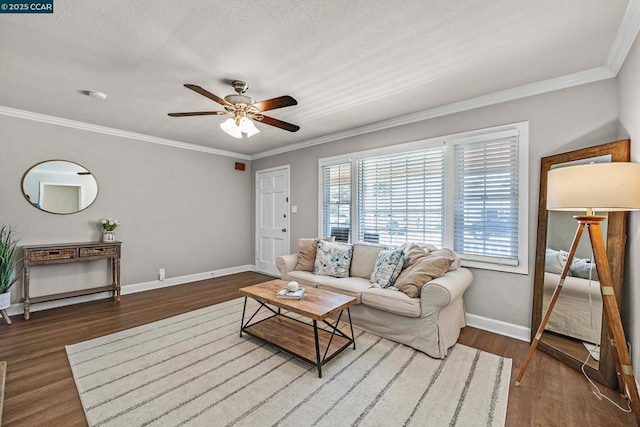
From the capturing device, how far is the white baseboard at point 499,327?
267 cm

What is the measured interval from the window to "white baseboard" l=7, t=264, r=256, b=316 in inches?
103

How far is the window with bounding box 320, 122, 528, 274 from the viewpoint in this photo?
9.02 ft

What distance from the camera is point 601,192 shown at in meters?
1.61

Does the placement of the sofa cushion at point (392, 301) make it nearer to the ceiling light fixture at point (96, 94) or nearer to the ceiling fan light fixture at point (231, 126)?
the ceiling fan light fixture at point (231, 126)

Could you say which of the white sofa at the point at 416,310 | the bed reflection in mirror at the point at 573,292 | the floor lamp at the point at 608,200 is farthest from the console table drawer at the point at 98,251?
the bed reflection in mirror at the point at 573,292

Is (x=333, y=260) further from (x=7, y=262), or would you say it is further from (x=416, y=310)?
(x=7, y=262)

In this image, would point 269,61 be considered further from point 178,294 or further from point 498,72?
point 178,294

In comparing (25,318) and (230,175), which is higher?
(230,175)

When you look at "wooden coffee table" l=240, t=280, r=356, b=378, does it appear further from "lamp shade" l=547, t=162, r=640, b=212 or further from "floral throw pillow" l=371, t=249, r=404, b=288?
Answer: "lamp shade" l=547, t=162, r=640, b=212

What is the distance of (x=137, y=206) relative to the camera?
14.3 feet

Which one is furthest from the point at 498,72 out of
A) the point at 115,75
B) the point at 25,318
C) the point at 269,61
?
the point at 25,318

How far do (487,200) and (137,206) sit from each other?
493 cm

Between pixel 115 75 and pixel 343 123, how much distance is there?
2.55 m

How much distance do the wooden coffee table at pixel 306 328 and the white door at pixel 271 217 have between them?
2.43 metres
